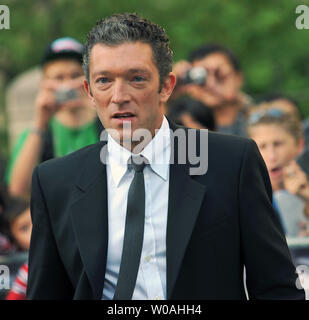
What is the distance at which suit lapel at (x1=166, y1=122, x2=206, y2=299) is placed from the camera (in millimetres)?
2564

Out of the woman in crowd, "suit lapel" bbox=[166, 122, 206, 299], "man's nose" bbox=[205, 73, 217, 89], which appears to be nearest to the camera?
"suit lapel" bbox=[166, 122, 206, 299]

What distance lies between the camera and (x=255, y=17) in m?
9.67

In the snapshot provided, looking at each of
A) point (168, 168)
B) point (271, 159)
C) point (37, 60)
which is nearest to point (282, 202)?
point (271, 159)

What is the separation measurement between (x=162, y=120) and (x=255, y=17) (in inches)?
284

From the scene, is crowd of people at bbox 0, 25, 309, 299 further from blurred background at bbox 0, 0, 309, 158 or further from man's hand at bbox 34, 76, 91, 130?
blurred background at bbox 0, 0, 309, 158

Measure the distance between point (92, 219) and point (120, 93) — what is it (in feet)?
1.64

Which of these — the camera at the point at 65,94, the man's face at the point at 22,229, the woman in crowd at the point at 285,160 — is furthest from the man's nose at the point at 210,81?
the man's face at the point at 22,229

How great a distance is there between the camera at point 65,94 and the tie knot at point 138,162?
8.30ft

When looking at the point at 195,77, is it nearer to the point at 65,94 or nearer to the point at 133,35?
the point at 65,94

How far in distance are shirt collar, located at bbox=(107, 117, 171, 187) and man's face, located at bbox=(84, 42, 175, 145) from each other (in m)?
0.08

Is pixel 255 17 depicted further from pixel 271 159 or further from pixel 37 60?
pixel 271 159

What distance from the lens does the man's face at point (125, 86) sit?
263 centimetres

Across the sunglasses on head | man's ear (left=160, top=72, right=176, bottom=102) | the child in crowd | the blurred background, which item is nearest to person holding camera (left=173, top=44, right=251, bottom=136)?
the sunglasses on head
